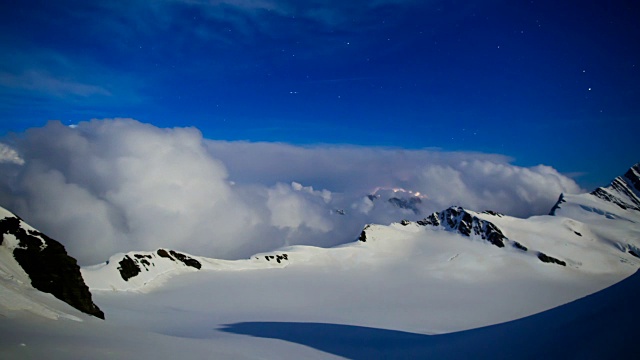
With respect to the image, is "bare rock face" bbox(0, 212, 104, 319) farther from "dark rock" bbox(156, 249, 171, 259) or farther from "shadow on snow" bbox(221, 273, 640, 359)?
"dark rock" bbox(156, 249, 171, 259)

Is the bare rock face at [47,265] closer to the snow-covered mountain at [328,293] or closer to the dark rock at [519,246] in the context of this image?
the snow-covered mountain at [328,293]

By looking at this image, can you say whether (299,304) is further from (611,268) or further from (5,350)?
(611,268)

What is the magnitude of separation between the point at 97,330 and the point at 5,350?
16.4 ft

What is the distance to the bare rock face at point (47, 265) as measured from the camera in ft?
74.1

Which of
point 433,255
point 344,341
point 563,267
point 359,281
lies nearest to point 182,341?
point 344,341

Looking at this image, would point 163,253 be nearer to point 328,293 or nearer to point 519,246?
point 328,293

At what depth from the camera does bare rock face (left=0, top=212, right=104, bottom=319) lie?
74.1 feet

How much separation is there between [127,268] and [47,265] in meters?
48.1

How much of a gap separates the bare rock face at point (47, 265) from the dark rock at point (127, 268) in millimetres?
42964

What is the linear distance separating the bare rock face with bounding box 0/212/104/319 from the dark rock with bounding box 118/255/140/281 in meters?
43.0

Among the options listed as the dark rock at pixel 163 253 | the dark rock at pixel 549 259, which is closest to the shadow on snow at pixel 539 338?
the dark rock at pixel 163 253

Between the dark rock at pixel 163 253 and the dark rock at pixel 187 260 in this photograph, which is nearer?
the dark rock at pixel 163 253

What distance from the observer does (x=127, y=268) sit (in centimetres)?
6588

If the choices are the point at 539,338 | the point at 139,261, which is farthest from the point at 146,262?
the point at 539,338
